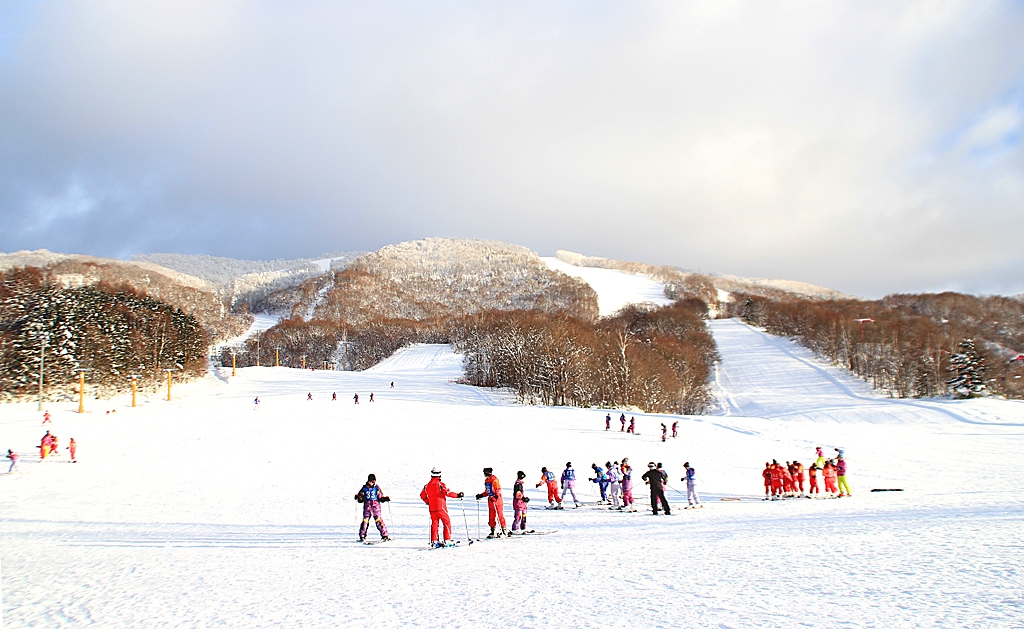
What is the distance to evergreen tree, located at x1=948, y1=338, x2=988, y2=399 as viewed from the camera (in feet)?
187

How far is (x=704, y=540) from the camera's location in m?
11.6

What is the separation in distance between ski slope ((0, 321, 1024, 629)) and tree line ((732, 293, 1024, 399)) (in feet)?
119

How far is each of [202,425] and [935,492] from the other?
39.1 meters

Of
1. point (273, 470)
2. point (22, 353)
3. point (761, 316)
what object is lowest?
point (273, 470)

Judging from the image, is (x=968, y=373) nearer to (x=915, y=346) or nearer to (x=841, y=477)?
(x=915, y=346)

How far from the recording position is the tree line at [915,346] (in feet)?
214


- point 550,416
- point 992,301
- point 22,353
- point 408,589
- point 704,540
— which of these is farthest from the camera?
point 992,301

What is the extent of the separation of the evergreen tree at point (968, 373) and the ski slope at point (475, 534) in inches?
982

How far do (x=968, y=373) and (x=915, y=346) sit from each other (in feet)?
73.2

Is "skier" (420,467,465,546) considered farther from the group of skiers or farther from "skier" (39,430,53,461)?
"skier" (39,430,53,461)

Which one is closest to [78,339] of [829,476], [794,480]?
[794,480]

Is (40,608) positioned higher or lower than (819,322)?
lower

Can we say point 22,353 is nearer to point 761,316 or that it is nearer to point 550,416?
point 550,416

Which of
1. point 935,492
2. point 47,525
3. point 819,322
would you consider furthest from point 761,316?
point 47,525
